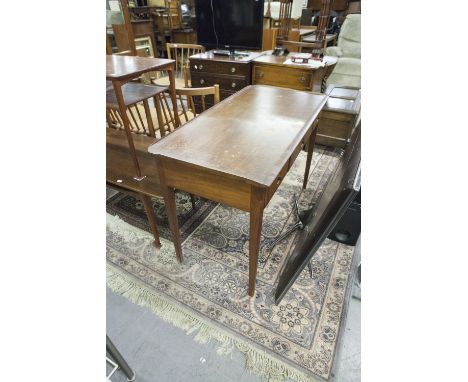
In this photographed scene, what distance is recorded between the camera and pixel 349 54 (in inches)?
144

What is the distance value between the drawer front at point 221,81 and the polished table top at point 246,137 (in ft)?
4.06

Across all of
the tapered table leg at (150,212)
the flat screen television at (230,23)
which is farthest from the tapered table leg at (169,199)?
the flat screen television at (230,23)

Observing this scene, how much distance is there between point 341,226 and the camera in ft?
4.92

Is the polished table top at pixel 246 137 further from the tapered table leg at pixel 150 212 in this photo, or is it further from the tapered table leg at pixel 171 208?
the tapered table leg at pixel 150 212

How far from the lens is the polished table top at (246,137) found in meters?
0.83

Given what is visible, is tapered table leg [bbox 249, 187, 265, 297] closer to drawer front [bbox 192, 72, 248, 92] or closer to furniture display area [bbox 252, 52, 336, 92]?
furniture display area [bbox 252, 52, 336, 92]

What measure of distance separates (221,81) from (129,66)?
5.00 ft

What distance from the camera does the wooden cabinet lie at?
240 centimetres

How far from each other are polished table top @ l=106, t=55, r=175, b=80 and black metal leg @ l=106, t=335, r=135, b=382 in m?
0.96

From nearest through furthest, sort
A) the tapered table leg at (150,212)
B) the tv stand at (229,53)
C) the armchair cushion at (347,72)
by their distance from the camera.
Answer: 1. the tapered table leg at (150,212)
2. the tv stand at (229,53)
3. the armchair cushion at (347,72)

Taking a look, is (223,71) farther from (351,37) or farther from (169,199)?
(351,37)

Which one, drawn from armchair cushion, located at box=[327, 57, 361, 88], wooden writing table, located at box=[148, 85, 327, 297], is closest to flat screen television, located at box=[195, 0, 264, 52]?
wooden writing table, located at box=[148, 85, 327, 297]
